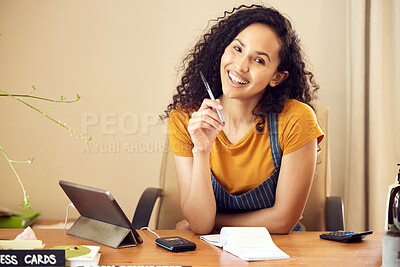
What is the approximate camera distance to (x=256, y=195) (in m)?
1.54

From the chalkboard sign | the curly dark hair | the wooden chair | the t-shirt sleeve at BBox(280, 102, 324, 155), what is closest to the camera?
the chalkboard sign

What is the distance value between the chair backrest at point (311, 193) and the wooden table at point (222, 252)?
54 centimetres

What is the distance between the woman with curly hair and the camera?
1454mm

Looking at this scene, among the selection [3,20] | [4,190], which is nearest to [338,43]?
[3,20]

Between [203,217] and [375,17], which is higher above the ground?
[375,17]

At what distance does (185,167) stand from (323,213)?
63cm

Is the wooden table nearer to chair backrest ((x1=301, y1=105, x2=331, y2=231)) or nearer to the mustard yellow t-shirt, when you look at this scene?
the mustard yellow t-shirt

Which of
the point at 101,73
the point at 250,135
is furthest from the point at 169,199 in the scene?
the point at 101,73

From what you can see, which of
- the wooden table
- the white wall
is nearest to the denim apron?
the wooden table

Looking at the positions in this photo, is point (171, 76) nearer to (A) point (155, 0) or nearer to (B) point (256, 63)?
(A) point (155, 0)

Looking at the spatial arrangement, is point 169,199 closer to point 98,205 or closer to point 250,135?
point 250,135

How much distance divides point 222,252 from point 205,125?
46cm

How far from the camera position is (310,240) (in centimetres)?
122

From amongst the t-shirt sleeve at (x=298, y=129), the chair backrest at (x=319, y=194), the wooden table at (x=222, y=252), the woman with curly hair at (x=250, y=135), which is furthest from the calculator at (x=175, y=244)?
the chair backrest at (x=319, y=194)
